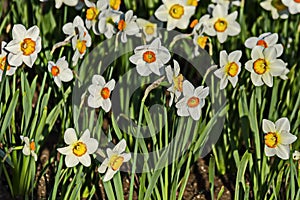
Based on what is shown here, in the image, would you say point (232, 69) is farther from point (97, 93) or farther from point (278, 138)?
point (97, 93)

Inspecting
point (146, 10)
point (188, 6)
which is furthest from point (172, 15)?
point (146, 10)

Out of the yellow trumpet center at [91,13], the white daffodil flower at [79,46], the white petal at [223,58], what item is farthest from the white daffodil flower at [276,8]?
the white daffodil flower at [79,46]

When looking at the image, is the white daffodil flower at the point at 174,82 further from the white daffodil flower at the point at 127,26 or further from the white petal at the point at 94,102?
the white daffodil flower at the point at 127,26

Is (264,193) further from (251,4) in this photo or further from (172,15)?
(251,4)

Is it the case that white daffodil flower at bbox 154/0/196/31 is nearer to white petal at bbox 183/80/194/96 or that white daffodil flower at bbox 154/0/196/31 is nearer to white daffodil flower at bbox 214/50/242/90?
white daffodil flower at bbox 214/50/242/90

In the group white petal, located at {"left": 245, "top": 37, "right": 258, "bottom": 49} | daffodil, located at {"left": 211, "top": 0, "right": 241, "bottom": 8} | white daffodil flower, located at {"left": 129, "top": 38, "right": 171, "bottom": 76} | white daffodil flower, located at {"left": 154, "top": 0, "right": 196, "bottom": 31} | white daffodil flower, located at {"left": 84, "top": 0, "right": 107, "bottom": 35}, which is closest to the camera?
white daffodil flower, located at {"left": 129, "top": 38, "right": 171, "bottom": 76}

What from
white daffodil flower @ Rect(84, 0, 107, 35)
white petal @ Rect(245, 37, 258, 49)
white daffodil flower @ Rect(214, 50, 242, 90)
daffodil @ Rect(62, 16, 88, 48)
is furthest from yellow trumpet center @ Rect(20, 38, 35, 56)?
white petal @ Rect(245, 37, 258, 49)
